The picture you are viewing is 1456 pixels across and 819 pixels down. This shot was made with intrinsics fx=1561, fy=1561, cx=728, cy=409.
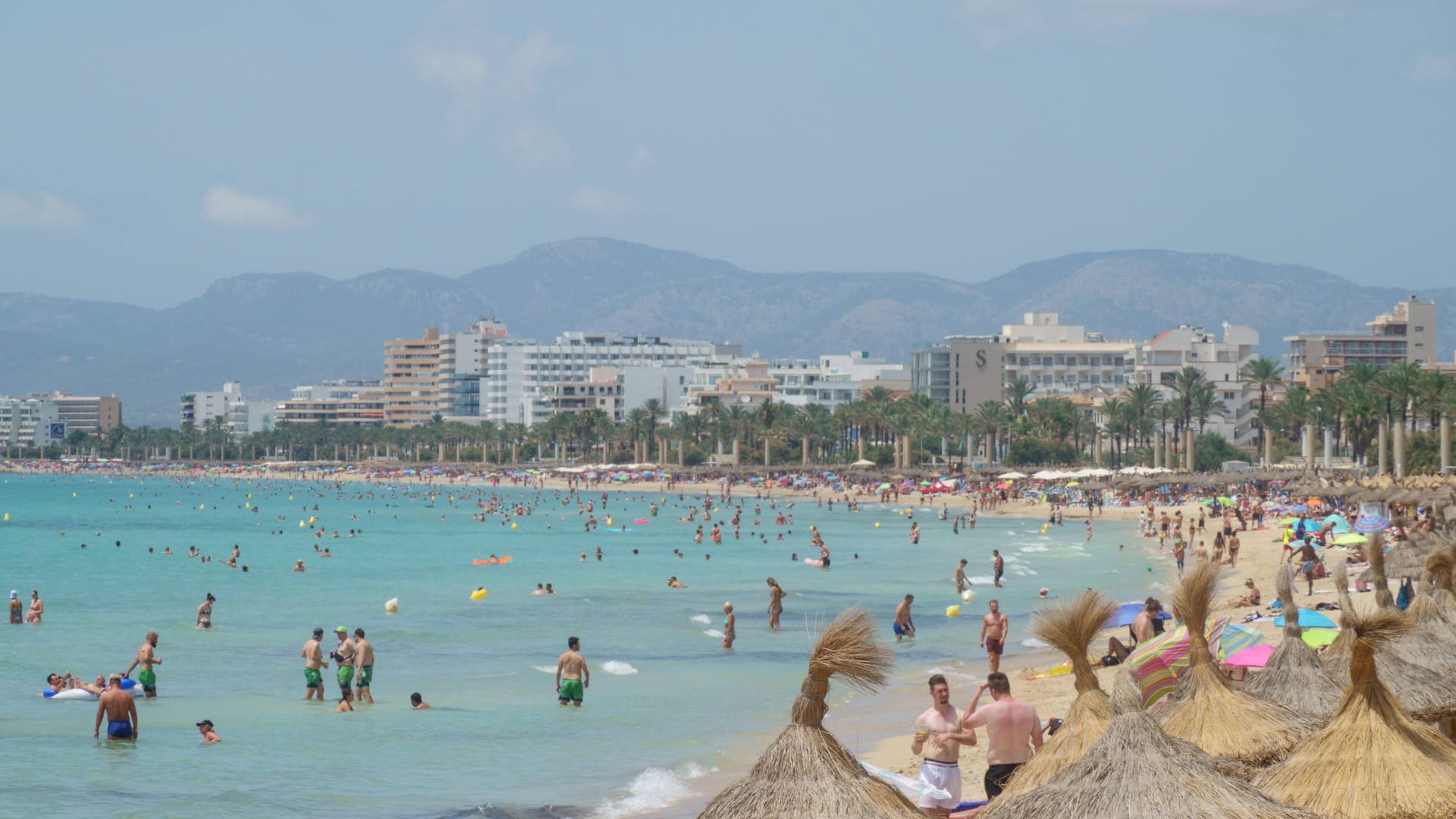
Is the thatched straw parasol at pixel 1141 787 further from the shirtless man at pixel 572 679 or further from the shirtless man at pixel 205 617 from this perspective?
the shirtless man at pixel 205 617

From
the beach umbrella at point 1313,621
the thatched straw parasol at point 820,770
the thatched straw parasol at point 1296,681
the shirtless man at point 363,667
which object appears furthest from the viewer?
the shirtless man at point 363,667

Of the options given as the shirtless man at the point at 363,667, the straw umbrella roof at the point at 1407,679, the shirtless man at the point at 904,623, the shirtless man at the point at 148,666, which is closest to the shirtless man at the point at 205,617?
the shirtless man at the point at 148,666

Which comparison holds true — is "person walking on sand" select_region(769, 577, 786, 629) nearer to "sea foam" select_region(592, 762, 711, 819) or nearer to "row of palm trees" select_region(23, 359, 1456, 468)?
"sea foam" select_region(592, 762, 711, 819)

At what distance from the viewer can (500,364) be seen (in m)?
198

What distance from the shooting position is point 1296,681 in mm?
11156

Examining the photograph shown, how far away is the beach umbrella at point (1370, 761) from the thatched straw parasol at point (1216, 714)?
2.21ft

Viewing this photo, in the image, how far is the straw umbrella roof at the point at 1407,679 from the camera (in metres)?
11.2

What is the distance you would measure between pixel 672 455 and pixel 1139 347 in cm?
4406

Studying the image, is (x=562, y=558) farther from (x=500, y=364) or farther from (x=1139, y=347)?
(x=500, y=364)

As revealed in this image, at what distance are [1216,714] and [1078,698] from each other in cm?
124

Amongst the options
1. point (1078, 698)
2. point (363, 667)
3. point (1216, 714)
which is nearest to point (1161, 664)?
point (1216, 714)

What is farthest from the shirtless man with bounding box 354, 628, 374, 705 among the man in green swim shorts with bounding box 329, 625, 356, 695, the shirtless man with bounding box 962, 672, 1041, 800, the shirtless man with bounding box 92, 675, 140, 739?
the shirtless man with bounding box 962, 672, 1041, 800

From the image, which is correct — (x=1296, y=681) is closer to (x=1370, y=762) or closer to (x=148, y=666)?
(x=1370, y=762)

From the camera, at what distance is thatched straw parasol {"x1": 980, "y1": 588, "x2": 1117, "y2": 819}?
9.17m
